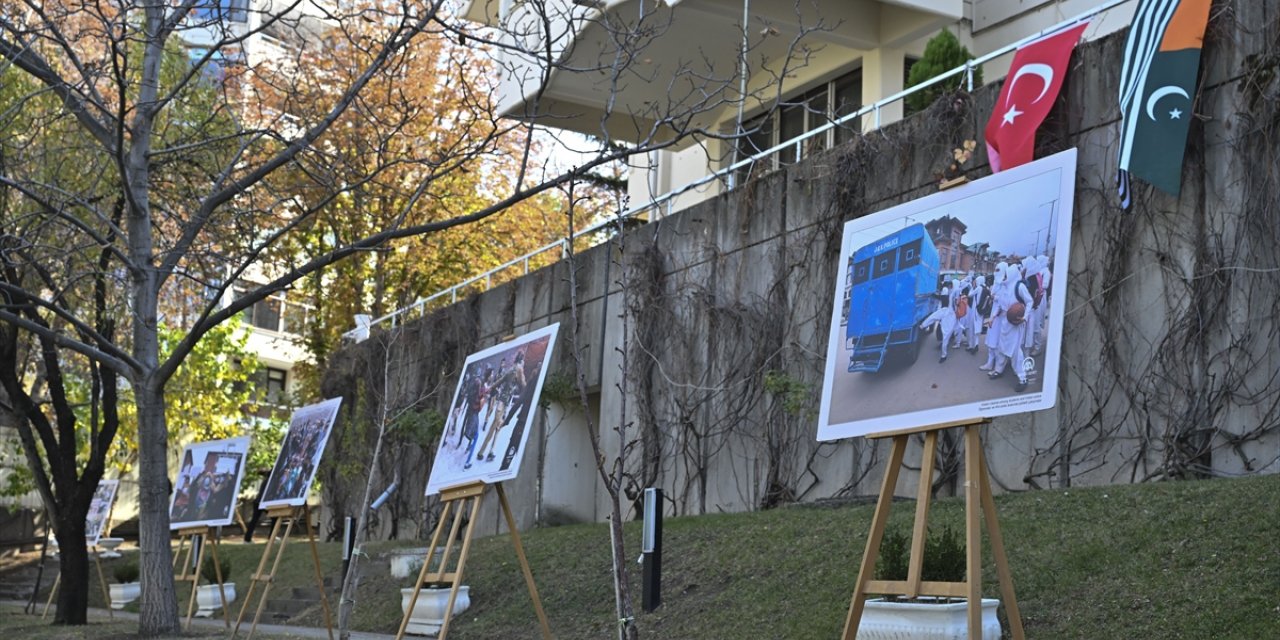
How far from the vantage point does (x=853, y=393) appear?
777cm

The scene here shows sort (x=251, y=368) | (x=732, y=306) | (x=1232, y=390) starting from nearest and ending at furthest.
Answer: (x=1232, y=390) < (x=732, y=306) < (x=251, y=368)

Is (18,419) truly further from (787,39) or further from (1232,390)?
(1232,390)

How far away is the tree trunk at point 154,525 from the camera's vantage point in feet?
42.6

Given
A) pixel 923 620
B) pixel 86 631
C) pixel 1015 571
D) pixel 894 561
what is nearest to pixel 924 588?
pixel 923 620

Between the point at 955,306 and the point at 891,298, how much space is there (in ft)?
1.70

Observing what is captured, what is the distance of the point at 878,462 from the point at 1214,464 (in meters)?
3.70

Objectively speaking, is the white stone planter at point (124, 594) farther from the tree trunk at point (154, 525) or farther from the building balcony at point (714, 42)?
the building balcony at point (714, 42)

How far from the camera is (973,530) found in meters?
6.34

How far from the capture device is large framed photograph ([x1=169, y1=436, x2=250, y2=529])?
1614 cm

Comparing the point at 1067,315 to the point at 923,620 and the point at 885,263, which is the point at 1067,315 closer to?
the point at 885,263

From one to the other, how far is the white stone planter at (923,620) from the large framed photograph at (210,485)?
10101mm

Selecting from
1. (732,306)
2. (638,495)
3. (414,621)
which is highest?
(732,306)

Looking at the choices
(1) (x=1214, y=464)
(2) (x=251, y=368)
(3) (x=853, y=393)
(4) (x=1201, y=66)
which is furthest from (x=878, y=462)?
(2) (x=251, y=368)

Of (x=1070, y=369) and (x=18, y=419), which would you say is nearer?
(x=1070, y=369)
